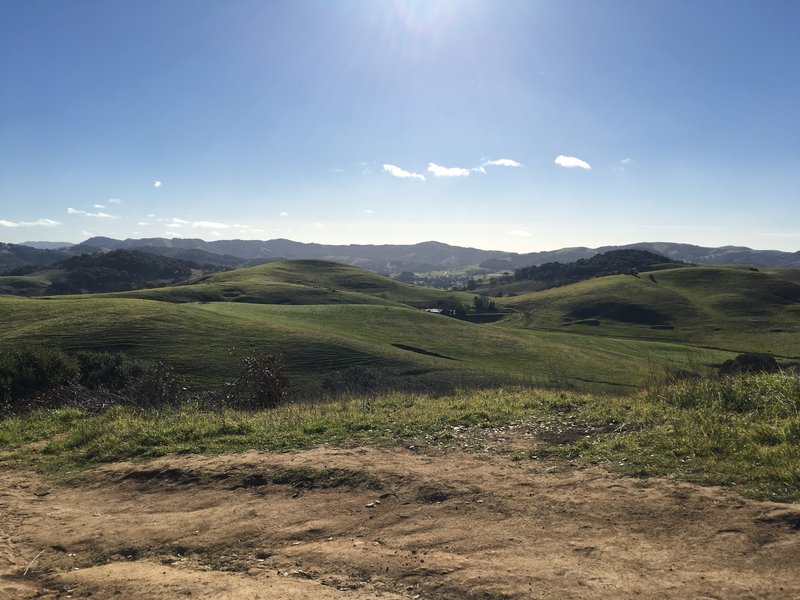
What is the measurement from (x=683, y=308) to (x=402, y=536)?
15437 cm

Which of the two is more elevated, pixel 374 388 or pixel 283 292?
pixel 283 292

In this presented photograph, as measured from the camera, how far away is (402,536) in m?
7.64

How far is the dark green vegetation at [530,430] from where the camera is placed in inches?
358

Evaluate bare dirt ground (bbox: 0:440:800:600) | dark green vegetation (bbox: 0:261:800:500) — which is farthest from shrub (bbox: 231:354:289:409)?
bare dirt ground (bbox: 0:440:800:600)

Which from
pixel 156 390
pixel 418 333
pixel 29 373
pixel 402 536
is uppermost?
pixel 402 536

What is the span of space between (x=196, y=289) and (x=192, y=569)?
11962 cm

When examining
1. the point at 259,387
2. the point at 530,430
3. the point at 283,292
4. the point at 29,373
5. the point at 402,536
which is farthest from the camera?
the point at 283,292

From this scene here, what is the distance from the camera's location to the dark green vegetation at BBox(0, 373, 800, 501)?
909 centimetres

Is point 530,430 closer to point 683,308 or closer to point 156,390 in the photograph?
point 156,390

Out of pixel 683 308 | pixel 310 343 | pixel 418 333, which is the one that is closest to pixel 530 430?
pixel 310 343

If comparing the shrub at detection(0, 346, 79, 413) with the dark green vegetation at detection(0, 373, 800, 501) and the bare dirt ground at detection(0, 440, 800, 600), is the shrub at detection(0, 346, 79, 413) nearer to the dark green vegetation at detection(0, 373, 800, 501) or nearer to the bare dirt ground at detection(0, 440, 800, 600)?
the dark green vegetation at detection(0, 373, 800, 501)

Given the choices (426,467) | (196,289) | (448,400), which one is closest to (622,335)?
(196,289)

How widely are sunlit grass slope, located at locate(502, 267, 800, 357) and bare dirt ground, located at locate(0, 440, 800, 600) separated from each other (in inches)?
4496

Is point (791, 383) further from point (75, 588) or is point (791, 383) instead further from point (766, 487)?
point (75, 588)
